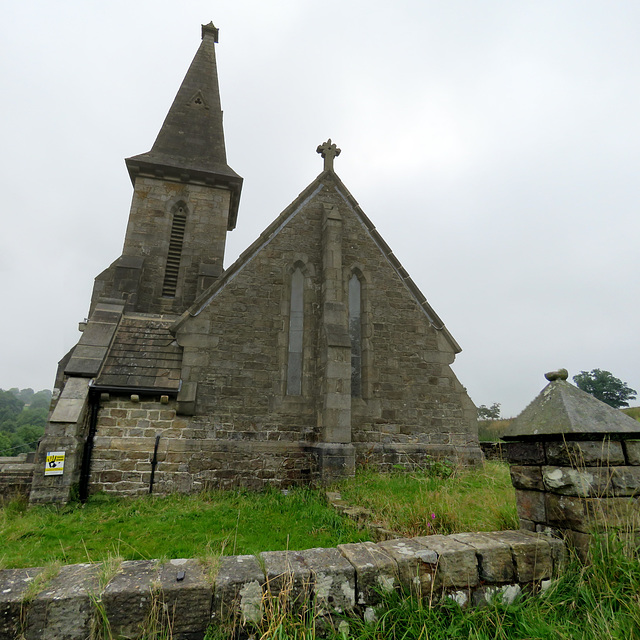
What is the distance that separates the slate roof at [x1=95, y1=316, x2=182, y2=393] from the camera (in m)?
8.33

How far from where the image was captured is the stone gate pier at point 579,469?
10.3 feet

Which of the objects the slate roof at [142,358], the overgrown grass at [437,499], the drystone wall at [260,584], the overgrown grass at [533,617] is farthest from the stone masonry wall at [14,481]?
the overgrown grass at [533,617]

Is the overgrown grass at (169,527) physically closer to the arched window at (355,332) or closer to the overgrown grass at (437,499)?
the overgrown grass at (437,499)

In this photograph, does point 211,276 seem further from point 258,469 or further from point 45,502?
point 45,502

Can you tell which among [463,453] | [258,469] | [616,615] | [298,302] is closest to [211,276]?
[298,302]

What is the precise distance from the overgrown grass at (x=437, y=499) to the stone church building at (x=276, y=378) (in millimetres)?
744

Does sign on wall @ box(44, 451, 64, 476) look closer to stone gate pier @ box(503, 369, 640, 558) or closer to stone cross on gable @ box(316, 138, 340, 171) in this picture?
stone gate pier @ box(503, 369, 640, 558)

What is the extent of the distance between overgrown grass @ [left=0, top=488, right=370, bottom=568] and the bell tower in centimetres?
764

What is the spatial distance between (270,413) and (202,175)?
10.9 meters

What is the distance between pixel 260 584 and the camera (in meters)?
2.57

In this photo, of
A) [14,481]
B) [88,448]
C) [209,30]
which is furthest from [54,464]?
[209,30]

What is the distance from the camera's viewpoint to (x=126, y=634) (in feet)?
7.68

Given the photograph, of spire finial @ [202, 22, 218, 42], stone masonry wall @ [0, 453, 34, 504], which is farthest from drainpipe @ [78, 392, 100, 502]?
spire finial @ [202, 22, 218, 42]

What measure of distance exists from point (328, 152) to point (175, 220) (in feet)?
22.9
